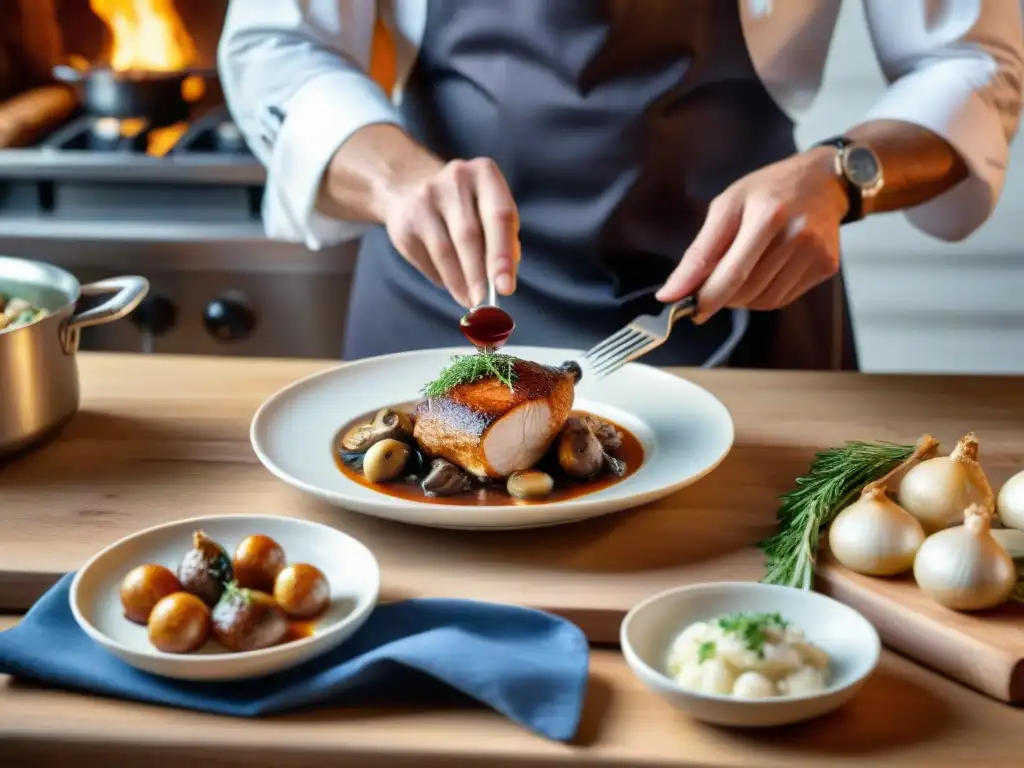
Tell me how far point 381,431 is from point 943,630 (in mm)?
555

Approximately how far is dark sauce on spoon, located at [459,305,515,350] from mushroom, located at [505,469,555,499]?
0.57 ft

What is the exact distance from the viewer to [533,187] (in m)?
1.72

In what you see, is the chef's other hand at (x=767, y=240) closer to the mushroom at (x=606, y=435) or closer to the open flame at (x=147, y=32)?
the mushroom at (x=606, y=435)

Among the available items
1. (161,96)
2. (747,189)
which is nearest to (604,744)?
(747,189)

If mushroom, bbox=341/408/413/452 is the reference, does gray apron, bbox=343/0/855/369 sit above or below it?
above

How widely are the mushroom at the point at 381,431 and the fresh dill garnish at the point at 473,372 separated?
1.4 inches

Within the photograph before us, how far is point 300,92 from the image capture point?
163 cm

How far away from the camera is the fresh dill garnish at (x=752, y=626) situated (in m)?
0.83

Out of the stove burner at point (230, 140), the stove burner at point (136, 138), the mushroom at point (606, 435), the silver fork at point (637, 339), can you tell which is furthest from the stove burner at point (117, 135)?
the mushroom at point (606, 435)

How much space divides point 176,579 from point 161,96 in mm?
1753

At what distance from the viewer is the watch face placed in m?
1.49

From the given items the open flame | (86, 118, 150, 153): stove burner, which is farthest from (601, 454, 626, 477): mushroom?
the open flame

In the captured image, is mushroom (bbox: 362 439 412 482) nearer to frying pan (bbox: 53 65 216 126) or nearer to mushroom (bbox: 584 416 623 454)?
mushroom (bbox: 584 416 623 454)

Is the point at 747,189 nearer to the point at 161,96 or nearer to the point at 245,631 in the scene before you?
the point at 245,631
